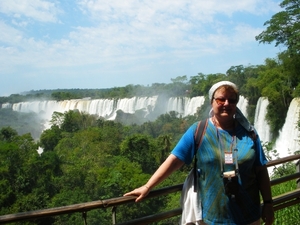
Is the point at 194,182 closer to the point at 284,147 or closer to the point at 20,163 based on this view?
the point at 284,147

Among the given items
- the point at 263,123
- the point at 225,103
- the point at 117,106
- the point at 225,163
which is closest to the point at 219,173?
the point at 225,163

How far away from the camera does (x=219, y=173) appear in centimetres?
160

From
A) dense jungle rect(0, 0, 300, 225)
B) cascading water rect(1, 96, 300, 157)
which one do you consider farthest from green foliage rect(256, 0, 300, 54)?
cascading water rect(1, 96, 300, 157)

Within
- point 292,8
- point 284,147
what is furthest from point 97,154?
point 292,8

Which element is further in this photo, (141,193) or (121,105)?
(121,105)

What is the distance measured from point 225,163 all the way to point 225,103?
27 cm

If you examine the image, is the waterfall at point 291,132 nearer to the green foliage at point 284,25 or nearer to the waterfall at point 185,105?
the green foliage at point 284,25

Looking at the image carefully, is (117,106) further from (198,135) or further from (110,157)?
(198,135)

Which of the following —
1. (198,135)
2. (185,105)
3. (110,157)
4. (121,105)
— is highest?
(121,105)

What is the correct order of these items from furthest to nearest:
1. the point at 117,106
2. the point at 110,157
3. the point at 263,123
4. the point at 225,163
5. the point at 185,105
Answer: the point at 117,106 < the point at 185,105 < the point at 110,157 < the point at 263,123 < the point at 225,163

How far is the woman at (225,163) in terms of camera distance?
5.24 ft

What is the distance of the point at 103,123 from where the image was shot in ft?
136

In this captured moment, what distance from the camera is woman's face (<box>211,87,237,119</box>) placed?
1.64 metres

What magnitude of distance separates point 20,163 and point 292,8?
68.9 ft
